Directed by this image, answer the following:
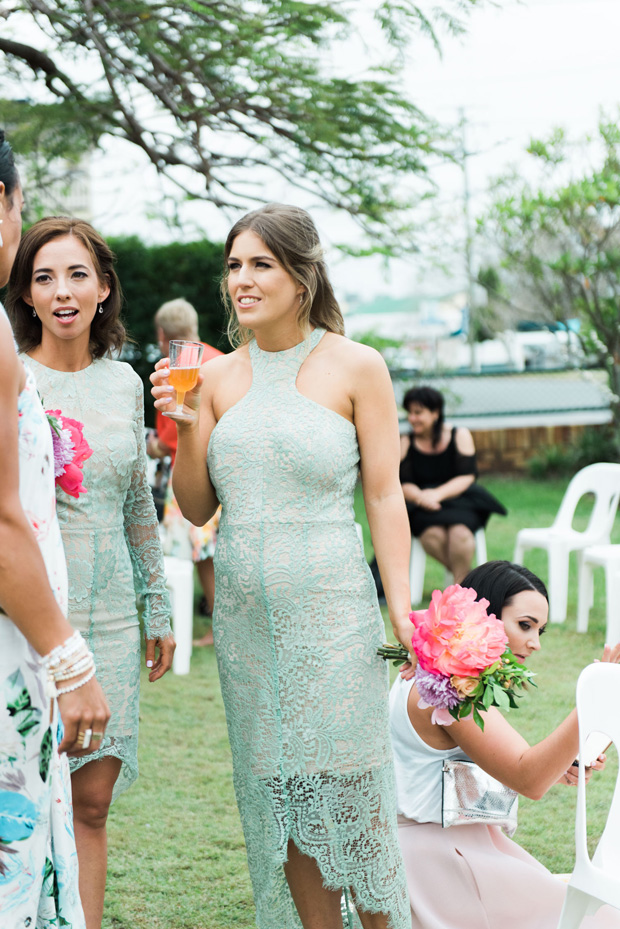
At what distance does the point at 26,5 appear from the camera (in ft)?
19.2

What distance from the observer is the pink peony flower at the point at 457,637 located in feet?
6.73

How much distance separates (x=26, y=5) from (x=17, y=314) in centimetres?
405

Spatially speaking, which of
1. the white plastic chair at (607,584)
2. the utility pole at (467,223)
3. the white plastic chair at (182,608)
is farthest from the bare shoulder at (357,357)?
the utility pole at (467,223)

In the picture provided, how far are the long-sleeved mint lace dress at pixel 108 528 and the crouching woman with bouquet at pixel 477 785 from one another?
720mm

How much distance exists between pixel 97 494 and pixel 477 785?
1.22 metres

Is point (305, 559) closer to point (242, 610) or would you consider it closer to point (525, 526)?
point (242, 610)

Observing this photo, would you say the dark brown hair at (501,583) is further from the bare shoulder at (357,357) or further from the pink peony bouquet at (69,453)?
the pink peony bouquet at (69,453)

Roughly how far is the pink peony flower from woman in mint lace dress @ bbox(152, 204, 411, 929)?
0.54 ft

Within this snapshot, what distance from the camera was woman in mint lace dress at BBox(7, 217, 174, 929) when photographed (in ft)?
8.13

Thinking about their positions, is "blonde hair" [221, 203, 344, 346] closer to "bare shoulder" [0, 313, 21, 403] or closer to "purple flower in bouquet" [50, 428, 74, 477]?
"purple flower in bouquet" [50, 428, 74, 477]

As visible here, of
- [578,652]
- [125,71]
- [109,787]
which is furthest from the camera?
[125,71]

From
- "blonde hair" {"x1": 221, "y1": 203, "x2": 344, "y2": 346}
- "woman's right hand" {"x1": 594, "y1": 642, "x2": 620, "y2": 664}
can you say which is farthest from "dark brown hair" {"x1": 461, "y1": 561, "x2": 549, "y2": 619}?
"blonde hair" {"x1": 221, "y1": 203, "x2": 344, "y2": 346}

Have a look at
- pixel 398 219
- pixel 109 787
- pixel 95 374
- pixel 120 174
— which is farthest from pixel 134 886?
pixel 120 174

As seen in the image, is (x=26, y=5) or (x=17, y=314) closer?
(x=17, y=314)
